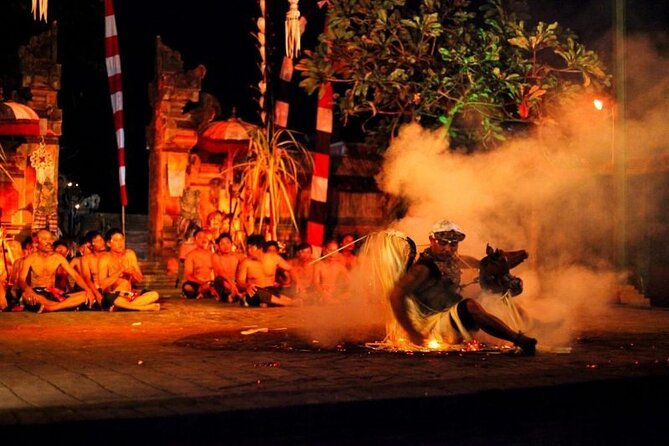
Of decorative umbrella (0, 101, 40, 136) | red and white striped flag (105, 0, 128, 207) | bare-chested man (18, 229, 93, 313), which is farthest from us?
decorative umbrella (0, 101, 40, 136)

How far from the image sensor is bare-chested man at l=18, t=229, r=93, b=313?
13.8 meters

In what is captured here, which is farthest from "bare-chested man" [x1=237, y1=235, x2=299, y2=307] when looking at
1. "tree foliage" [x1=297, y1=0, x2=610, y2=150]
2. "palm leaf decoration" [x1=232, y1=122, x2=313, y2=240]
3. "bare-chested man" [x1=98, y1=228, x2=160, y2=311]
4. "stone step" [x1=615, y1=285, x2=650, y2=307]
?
"stone step" [x1=615, y1=285, x2=650, y2=307]

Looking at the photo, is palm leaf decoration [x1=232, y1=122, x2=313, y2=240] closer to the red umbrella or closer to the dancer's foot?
the red umbrella

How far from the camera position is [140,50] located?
85.1 ft

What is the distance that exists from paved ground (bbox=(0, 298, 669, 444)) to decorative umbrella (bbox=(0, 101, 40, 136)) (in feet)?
29.8

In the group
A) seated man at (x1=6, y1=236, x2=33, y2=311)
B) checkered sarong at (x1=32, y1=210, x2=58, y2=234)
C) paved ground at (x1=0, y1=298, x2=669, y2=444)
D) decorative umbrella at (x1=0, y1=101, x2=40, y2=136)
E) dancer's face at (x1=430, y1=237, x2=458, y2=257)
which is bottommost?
paved ground at (x1=0, y1=298, x2=669, y2=444)

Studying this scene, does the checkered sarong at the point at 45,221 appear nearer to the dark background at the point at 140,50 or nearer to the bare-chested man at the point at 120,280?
the dark background at the point at 140,50

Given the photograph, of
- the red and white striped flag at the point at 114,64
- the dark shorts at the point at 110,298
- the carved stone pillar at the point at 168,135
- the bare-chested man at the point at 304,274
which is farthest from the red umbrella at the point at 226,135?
the dark shorts at the point at 110,298

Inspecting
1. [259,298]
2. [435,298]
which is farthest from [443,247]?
[259,298]

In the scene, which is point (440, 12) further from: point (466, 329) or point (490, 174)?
point (466, 329)

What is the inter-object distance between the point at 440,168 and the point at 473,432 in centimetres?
743

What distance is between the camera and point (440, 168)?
13125 mm

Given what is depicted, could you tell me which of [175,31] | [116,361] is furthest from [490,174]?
[175,31]

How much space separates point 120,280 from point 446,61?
6.10m
